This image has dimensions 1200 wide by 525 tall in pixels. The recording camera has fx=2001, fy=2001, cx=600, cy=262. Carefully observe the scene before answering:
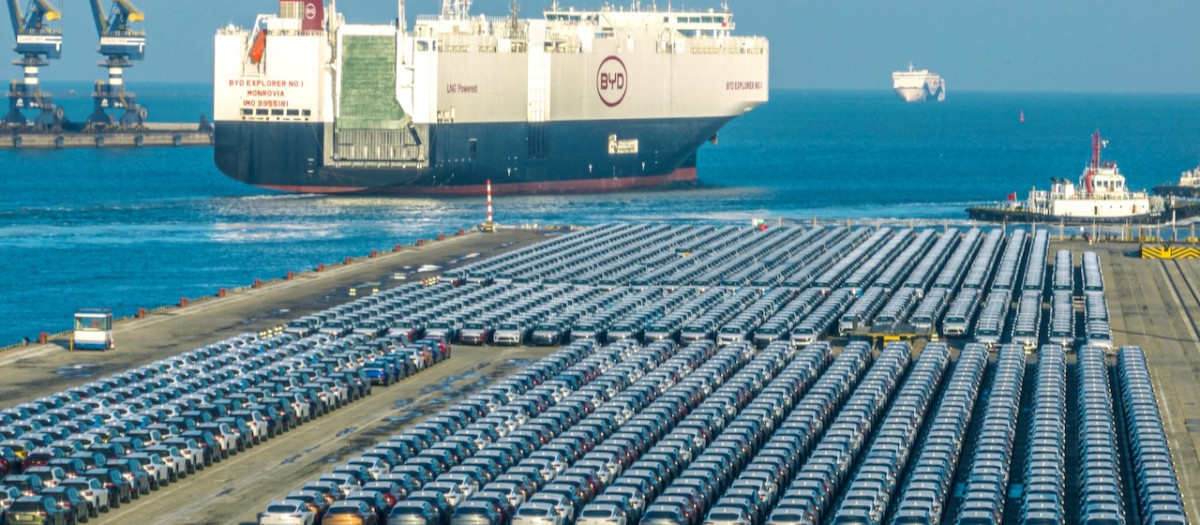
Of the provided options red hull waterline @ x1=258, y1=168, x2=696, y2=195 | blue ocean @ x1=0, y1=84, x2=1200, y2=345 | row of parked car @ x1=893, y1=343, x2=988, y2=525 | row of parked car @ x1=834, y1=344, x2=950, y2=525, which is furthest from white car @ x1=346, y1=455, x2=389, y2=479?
red hull waterline @ x1=258, y1=168, x2=696, y2=195

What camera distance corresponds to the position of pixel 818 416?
5222 cm

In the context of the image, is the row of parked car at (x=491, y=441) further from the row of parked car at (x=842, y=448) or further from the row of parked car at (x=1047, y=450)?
the row of parked car at (x=1047, y=450)

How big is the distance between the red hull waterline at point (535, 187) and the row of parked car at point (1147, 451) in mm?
97973

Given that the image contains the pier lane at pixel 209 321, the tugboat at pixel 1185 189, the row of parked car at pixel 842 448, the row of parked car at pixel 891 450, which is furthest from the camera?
the tugboat at pixel 1185 189

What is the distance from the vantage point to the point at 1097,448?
47250 mm

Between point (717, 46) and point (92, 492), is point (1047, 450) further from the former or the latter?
point (717, 46)

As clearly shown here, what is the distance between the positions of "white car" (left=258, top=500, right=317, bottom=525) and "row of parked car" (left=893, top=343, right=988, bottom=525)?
11818 millimetres

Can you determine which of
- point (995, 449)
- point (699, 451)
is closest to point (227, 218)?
point (699, 451)

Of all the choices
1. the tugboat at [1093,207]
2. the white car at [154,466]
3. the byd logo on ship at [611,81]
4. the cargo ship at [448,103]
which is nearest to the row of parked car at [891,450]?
the white car at [154,466]

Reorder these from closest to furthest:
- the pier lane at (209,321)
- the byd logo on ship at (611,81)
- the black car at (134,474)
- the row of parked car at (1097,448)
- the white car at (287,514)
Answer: the white car at (287,514) → the row of parked car at (1097,448) → the black car at (134,474) → the pier lane at (209,321) → the byd logo on ship at (611,81)

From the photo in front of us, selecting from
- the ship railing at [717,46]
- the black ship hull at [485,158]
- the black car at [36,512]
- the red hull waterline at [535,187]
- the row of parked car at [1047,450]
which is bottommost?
the black car at [36,512]

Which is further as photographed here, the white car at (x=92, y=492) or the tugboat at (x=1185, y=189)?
the tugboat at (x=1185, y=189)

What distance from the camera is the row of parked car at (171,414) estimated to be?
4353 cm

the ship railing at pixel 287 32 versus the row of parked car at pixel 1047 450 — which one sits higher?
the ship railing at pixel 287 32
